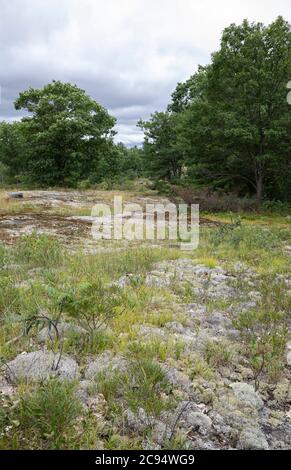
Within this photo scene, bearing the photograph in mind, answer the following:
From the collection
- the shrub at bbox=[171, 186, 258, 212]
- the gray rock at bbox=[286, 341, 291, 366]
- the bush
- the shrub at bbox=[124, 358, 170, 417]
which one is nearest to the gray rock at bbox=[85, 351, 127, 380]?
the shrub at bbox=[124, 358, 170, 417]

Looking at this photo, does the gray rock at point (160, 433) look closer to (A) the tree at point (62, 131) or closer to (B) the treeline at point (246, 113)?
(B) the treeline at point (246, 113)

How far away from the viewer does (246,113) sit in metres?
18.9

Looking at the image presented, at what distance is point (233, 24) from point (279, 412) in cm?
2037

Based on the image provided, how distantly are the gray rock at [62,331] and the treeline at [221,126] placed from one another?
50.7 ft

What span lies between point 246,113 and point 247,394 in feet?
58.3

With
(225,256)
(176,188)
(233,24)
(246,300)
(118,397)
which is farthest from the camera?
(176,188)

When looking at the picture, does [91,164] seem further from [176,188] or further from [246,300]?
[246,300]

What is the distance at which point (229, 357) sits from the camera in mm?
3953

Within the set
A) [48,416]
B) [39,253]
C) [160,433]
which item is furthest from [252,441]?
[39,253]

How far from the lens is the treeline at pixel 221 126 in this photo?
18312 mm

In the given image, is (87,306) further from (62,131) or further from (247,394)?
(62,131)

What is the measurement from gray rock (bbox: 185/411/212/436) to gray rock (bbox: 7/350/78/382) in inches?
42.1
